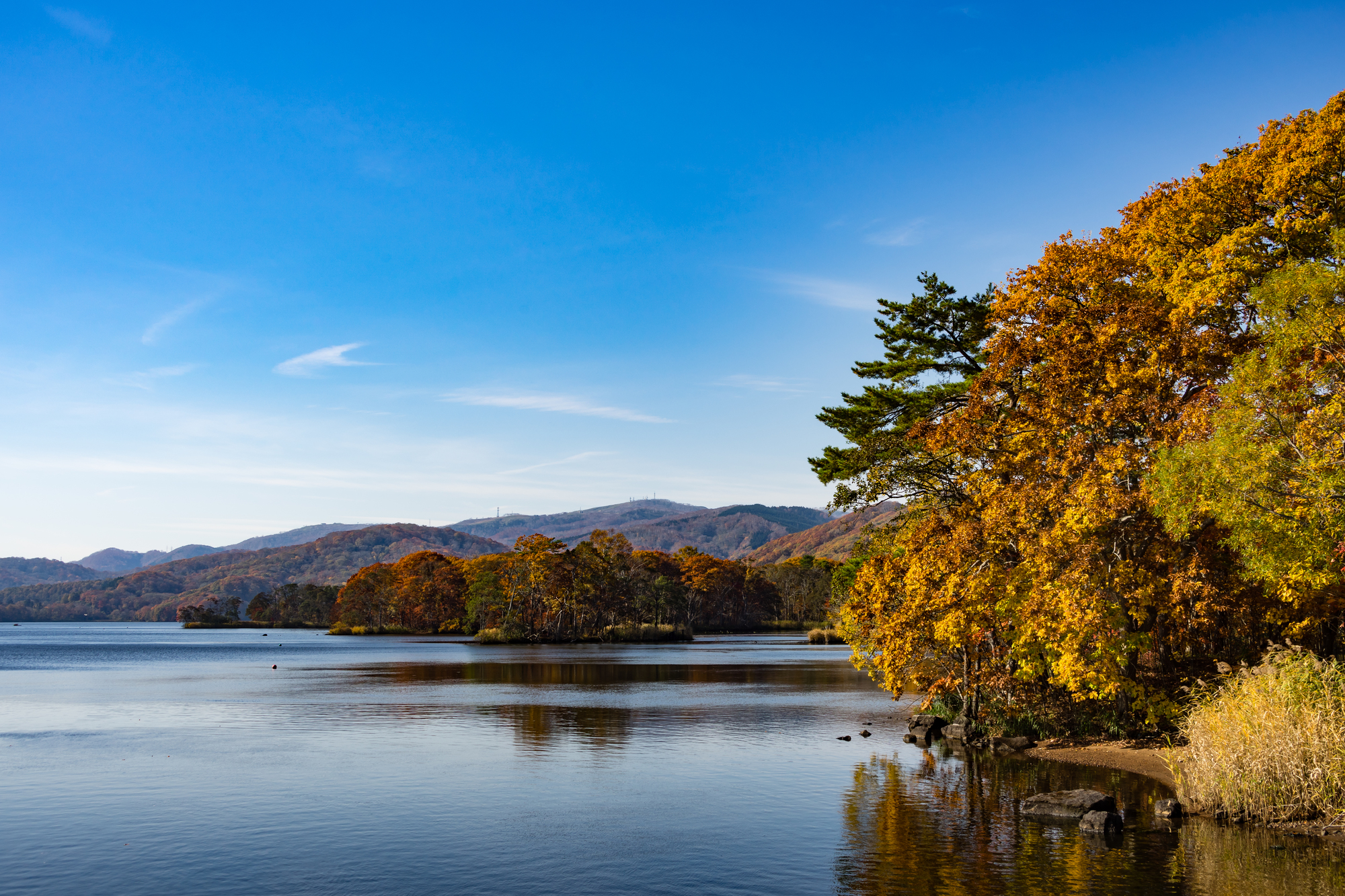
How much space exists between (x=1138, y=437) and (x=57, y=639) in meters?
163

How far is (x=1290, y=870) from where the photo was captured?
16.9 meters

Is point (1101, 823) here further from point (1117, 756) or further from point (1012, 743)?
point (1012, 743)

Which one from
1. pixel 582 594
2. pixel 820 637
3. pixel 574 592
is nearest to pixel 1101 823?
pixel 820 637

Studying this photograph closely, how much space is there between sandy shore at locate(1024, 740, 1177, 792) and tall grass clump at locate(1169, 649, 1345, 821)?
5292 mm

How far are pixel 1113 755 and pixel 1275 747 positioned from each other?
11.1m

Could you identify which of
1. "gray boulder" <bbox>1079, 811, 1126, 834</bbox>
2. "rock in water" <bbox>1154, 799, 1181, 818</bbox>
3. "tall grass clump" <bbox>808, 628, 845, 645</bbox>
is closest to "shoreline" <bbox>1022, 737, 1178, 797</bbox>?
"rock in water" <bbox>1154, 799, 1181, 818</bbox>

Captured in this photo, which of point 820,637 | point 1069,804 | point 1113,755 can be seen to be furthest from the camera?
point 820,637

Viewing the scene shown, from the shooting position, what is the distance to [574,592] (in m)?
129

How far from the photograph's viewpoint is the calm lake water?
17203 mm

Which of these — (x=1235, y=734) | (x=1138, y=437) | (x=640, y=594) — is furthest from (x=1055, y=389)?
(x=640, y=594)

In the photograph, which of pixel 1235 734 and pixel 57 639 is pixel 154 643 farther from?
pixel 1235 734

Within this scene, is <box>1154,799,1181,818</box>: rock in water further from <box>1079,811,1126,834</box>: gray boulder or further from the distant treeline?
the distant treeline

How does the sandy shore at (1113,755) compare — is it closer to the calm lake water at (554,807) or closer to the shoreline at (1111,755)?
the shoreline at (1111,755)

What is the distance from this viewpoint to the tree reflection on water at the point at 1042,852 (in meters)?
16.4
